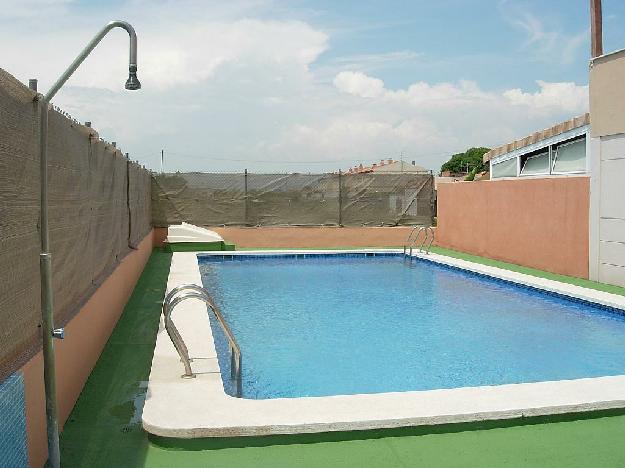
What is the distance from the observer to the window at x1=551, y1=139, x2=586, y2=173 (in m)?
12.4

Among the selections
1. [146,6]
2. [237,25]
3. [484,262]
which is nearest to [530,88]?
[484,262]

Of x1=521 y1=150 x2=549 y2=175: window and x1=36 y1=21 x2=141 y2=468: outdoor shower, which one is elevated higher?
x1=521 y1=150 x2=549 y2=175: window

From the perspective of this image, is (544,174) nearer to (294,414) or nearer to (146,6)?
(146,6)

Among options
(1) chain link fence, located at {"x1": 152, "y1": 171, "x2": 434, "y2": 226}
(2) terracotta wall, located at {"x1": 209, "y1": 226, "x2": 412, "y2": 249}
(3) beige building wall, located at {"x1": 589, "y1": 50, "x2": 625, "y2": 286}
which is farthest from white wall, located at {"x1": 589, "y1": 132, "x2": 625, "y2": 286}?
(1) chain link fence, located at {"x1": 152, "y1": 171, "x2": 434, "y2": 226}

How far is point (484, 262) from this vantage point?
14.5 m

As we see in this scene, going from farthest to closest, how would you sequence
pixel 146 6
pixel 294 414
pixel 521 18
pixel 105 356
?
pixel 521 18, pixel 146 6, pixel 105 356, pixel 294 414

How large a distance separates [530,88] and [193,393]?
16.0 meters

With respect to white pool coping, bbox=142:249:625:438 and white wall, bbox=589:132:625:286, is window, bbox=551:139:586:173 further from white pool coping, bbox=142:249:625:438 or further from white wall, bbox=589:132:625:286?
white pool coping, bbox=142:249:625:438

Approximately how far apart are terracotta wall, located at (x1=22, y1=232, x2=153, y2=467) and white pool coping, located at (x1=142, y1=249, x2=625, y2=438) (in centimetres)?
55

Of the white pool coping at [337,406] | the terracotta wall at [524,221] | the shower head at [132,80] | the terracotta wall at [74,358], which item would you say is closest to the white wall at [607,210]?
the terracotta wall at [524,221]

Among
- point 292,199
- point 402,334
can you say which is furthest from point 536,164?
point 402,334

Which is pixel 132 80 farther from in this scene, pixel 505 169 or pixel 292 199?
pixel 292 199

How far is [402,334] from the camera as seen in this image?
8086mm

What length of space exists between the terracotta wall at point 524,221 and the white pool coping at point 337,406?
→ 7.37 meters
